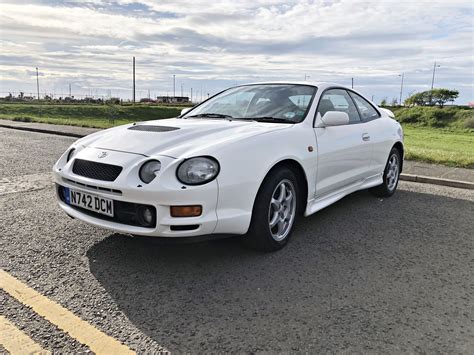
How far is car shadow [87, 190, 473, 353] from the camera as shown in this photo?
87.5 inches

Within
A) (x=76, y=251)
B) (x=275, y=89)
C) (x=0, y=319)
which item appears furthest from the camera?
(x=275, y=89)

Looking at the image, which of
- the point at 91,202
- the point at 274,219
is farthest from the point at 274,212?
the point at 91,202

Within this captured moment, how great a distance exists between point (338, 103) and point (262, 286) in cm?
247

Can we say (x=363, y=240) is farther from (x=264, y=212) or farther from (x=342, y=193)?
(x=264, y=212)

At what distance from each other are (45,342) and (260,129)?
2.15 m

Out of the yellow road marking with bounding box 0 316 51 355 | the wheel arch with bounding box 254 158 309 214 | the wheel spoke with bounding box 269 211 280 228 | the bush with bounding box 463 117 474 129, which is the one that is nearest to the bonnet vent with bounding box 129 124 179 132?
the wheel arch with bounding box 254 158 309 214

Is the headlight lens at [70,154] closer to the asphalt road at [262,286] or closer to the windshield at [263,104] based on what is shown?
the asphalt road at [262,286]

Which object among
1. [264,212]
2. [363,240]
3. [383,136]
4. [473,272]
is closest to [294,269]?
[264,212]

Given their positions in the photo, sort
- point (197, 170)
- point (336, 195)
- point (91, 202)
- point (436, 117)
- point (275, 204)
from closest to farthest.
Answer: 1. point (197, 170)
2. point (91, 202)
3. point (275, 204)
4. point (336, 195)
5. point (436, 117)

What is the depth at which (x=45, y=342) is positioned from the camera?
2111 millimetres

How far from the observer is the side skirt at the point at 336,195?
3.77 meters

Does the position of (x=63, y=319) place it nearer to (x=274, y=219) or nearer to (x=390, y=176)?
(x=274, y=219)

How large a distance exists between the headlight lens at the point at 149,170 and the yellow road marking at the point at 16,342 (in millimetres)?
1137

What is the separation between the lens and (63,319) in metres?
2.33
